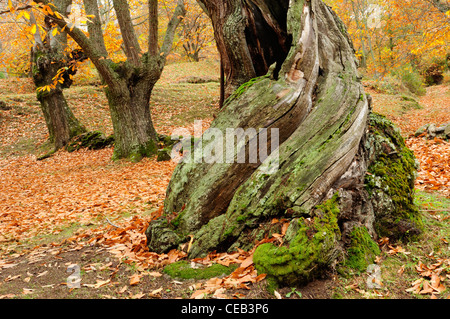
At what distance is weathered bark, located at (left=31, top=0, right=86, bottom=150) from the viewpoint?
38.3 feet

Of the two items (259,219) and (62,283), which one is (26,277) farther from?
(259,219)

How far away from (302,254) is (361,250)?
2.61 feet

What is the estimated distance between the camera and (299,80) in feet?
12.2

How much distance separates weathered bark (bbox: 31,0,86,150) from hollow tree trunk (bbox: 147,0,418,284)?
938 centimetres

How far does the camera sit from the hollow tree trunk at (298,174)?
9.48 ft

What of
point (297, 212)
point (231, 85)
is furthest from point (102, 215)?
point (297, 212)

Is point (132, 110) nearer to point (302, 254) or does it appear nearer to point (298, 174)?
point (298, 174)

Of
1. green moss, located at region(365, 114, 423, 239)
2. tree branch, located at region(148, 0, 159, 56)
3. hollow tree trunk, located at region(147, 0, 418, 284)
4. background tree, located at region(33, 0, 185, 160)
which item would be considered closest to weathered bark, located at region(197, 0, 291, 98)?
hollow tree trunk, located at region(147, 0, 418, 284)

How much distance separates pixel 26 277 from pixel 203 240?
6.35 feet

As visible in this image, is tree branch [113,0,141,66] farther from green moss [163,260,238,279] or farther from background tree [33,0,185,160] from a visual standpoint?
green moss [163,260,238,279]

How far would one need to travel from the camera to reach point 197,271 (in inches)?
118

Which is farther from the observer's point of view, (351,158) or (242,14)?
(242,14)

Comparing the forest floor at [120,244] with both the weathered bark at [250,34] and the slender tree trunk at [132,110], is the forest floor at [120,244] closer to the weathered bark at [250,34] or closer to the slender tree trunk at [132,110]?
the slender tree trunk at [132,110]

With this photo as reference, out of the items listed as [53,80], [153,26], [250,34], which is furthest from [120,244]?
[53,80]
